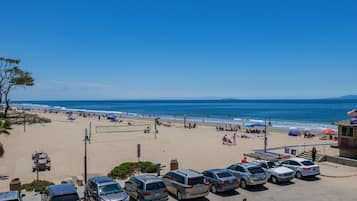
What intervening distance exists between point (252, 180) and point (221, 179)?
2044 millimetres

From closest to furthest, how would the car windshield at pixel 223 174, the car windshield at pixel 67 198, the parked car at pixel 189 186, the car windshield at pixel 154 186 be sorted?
the car windshield at pixel 67 198 < the car windshield at pixel 154 186 < the parked car at pixel 189 186 < the car windshield at pixel 223 174

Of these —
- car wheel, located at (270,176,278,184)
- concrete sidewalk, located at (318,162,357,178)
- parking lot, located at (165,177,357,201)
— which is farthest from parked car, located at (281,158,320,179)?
car wheel, located at (270,176,278,184)

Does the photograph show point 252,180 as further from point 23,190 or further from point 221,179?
point 23,190

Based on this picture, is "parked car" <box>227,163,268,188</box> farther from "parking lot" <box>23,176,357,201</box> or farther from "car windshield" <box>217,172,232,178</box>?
"car windshield" <box>217,172,232,178</box>

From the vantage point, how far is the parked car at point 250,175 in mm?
17606

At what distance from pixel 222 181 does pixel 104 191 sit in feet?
19.7

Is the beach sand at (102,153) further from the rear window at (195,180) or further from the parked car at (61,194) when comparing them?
the rear window at (195,180)

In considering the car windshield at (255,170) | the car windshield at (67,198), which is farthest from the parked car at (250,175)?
the car windshield at (67,198)

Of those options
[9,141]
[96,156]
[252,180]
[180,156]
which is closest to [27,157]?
[96,156]

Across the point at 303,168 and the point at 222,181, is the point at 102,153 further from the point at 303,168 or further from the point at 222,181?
the point at 303,168

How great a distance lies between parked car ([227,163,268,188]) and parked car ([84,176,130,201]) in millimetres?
7021

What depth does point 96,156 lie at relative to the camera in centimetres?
2873

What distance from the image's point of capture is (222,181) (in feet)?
54.1

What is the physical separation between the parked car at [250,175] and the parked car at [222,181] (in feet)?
2.82
